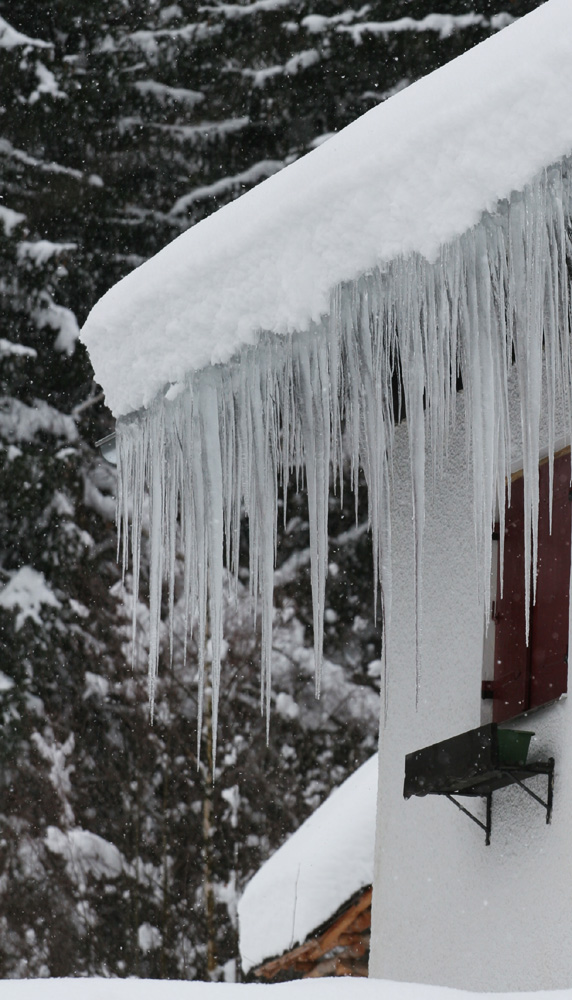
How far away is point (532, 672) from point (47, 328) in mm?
12218

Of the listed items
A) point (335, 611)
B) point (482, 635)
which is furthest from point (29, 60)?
point (482, 635)

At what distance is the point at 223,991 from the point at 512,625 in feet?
8.44

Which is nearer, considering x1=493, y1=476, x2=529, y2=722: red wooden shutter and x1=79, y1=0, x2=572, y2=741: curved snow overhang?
x1=79, y1=0, x2=572, y2=741: curved snow overhang

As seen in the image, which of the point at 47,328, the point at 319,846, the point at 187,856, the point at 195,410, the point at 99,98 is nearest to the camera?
the point at 195,410

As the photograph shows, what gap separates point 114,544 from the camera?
14.4 meters

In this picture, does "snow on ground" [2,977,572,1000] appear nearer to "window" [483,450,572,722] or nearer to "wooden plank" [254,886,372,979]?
"window" [483,450,572,722]

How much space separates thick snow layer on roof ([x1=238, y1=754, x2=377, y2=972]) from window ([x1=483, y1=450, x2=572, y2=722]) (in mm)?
2395

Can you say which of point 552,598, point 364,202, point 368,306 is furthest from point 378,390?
point 552,598

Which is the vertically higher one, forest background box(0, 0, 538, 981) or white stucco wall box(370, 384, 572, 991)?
forest background box(0, 0, 538, 981)

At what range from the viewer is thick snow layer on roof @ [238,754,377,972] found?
21.1ft

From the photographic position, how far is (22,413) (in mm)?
15148

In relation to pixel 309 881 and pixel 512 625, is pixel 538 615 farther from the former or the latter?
pixel 309 881

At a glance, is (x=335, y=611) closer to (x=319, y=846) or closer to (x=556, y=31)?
(x=319, y=846)

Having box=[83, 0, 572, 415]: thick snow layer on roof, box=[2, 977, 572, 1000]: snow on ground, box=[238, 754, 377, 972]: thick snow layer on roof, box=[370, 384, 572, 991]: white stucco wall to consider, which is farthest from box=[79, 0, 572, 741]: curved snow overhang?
box=[238, 754, 377, 972]: thick snow layer on roof
